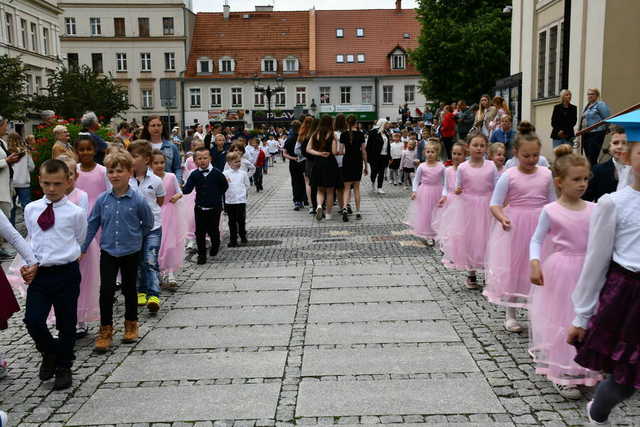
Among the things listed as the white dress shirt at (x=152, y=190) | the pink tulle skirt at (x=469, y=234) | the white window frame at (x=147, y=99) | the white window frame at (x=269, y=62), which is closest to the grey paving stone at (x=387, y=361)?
the pink tulle skirt at (x=469, y=234)

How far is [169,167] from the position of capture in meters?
9.52

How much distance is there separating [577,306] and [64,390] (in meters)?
3.37

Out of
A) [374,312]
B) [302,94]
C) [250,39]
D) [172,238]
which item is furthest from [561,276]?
[250,39]

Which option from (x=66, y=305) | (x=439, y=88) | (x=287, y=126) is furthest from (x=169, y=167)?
(x=287, y=126)

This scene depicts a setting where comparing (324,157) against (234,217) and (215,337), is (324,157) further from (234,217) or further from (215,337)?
(215,337)

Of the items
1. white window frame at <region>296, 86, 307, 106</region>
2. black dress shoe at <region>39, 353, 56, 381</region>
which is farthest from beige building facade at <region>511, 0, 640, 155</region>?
white window frame at <region>296, 86, 307, 106</region>

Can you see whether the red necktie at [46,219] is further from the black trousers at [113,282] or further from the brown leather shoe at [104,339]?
the brown leather shoe at [104,339]

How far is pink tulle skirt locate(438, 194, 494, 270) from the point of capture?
7.82 m

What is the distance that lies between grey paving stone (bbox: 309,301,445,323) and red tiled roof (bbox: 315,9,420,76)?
64.3 meters

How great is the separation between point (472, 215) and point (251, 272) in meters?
2.81

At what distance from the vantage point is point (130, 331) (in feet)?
20.3

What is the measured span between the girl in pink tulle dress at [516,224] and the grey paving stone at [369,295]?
1234mm

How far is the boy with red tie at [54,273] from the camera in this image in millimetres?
5125

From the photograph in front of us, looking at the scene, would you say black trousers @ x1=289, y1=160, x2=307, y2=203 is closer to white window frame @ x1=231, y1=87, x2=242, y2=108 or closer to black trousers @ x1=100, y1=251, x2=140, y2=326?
black trousers @ x1=100, y1=251, x2=140, y2=326
